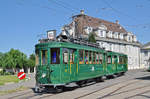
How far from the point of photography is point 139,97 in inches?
407

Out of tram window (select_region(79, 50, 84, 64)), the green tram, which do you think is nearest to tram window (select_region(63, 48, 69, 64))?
the green tram

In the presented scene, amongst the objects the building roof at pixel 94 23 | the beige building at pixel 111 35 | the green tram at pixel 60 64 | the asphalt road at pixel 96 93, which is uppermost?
the building roof at pixel 94 23

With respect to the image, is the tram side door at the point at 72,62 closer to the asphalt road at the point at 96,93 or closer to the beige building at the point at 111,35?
the asphalt road at the point at 96,93

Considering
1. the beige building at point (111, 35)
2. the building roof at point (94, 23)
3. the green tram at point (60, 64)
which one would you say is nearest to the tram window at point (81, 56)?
the green tram at point (60, 64)

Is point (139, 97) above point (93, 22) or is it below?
below

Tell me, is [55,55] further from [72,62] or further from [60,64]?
[72,62]

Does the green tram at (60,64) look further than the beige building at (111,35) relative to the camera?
No

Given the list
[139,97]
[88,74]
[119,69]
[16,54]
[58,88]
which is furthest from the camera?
[16,54]

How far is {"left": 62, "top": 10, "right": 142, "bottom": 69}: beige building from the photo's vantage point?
1725 inches

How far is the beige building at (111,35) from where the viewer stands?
43809mm

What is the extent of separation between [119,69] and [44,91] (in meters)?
14.0

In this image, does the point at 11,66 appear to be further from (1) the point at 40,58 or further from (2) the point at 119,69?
(1) the point at 40,58

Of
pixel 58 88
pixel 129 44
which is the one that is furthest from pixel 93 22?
pixel 58 88

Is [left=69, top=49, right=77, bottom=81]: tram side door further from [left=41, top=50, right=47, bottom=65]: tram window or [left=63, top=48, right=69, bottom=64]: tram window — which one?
[left=41, top=50, right=47, bottom=65]: tram window
